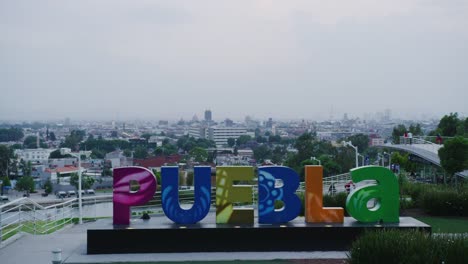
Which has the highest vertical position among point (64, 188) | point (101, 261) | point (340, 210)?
point (340, 210)

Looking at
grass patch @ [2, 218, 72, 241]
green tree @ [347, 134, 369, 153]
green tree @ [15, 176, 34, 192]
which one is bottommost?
green tree @ [15, 176, 34, 192]

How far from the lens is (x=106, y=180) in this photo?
4422 inches

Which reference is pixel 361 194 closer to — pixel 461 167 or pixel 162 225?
pixel 162 225

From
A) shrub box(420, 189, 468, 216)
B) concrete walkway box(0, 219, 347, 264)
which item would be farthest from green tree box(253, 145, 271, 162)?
concrete walkway box(0, 219, 347, 264)

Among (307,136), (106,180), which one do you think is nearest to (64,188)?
(106,180)

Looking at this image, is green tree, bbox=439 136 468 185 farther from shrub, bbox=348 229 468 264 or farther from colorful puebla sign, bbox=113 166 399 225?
shrub, bbox=348 229 468 264

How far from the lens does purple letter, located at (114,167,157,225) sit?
1658cm

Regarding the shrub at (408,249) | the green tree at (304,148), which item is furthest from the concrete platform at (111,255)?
the green tree at (304,148)

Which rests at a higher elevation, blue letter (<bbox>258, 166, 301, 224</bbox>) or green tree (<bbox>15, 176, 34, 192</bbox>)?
blue letter (<bbox>258, 166, 301, 224</bbox>)

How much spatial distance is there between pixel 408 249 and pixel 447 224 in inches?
389

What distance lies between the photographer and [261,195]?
55.1 feet

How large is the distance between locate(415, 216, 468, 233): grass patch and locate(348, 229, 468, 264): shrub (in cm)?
751

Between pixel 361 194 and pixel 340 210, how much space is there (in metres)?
0.75

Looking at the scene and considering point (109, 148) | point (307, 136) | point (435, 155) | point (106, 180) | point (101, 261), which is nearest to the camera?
point (101, 261)
